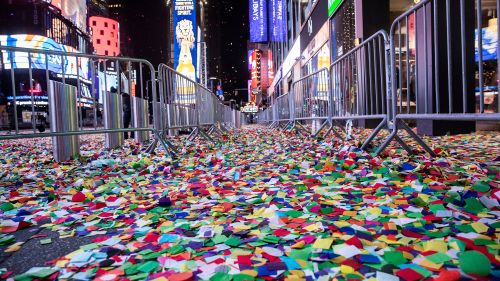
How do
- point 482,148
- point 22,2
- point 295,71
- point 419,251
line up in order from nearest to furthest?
point 419,251 → point 482,148 → point 295,71 → point 22,2

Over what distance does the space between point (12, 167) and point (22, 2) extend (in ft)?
139

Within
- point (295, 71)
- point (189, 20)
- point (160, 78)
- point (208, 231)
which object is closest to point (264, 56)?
point (189, 20)

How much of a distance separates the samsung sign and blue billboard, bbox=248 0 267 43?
16079mm

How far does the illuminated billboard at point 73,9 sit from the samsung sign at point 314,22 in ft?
97.3

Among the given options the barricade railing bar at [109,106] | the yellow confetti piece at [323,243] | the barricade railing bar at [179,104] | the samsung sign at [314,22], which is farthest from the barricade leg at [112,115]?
the samsung sign at [314,22]

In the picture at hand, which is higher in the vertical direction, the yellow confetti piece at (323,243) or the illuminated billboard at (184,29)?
the illuminated billboard at (184,29)

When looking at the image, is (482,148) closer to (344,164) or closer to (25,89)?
(344,164)

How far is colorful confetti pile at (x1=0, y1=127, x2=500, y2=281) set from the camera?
152cm

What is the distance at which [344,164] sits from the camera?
12.5ft

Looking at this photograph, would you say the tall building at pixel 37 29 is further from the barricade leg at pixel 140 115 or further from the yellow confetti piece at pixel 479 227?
the yellow confetti piece at pixel 479 227

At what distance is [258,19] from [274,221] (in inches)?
1486

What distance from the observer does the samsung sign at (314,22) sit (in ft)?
50.1

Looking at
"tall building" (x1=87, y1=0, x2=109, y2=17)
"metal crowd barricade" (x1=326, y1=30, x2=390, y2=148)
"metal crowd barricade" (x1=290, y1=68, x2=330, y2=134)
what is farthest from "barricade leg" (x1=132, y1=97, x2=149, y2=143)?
"tall building" (x1=87, y1=0, x2=109, y2=17)

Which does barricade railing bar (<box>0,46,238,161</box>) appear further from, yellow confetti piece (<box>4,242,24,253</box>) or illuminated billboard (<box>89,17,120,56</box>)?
illuminated billboard (<box>89,17,120,56</box>)
